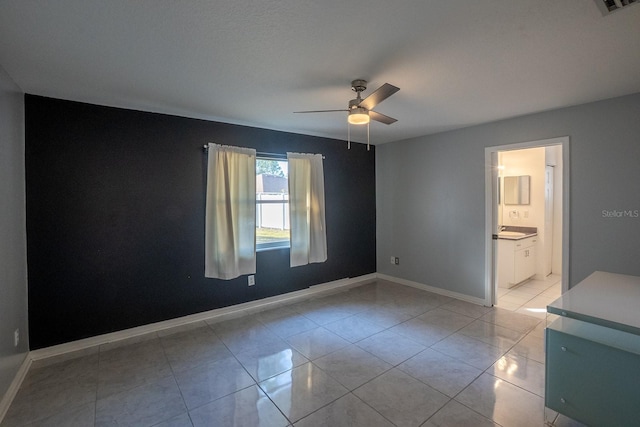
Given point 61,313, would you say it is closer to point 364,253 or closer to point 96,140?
point 96,140

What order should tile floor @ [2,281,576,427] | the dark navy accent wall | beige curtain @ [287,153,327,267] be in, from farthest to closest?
beige curtain @ [287,153,327,267] → the dark navy accent wall → tile floor @ [2,281,576,427]

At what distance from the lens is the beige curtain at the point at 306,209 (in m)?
3.95

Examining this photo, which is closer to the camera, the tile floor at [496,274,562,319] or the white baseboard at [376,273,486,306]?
the tile floor at [496,274,562,319]

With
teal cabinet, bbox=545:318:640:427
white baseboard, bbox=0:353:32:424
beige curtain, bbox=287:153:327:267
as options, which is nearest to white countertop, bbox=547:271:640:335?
teal cabinet, bbox=545:318:640:427

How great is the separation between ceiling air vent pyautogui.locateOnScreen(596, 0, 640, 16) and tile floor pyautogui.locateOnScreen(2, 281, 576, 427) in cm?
237

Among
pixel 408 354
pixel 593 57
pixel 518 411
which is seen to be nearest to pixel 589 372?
pixel 518 411

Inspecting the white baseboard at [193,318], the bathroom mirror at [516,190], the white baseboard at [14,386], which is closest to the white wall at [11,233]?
the white baseboard at [14,386]

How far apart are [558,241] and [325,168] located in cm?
439

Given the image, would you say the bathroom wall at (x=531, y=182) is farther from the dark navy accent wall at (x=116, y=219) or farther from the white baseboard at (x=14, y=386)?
the white baseboard at (x=14, y=386)

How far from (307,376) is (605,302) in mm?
2059

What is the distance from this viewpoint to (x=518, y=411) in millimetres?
1855

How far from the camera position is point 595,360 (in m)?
1.55

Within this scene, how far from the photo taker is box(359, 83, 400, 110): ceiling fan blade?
200cm

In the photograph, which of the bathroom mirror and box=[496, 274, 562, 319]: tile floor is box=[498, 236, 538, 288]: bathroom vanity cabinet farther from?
the bathroom mirror
